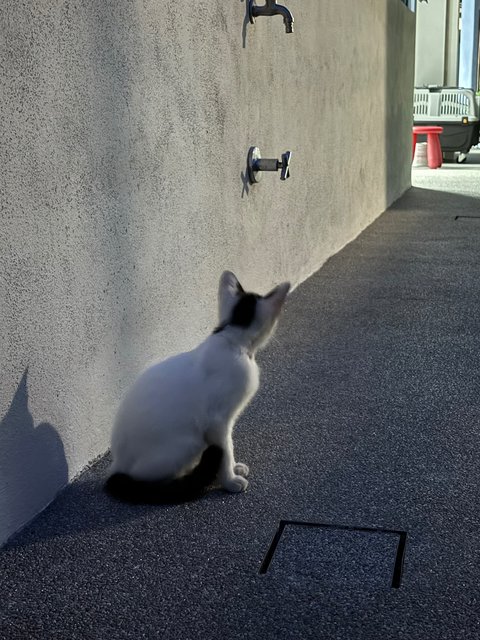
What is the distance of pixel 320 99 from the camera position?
429 cm

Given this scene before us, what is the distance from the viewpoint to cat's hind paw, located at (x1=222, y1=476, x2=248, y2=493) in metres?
1.90

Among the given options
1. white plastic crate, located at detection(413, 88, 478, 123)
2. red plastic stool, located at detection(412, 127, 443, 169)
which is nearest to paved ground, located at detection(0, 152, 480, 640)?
red plastic stool, located at detection(412, 127, 443, 169)

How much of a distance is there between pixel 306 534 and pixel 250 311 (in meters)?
0.51

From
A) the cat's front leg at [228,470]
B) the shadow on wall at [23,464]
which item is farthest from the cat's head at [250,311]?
the shadow on wall at [23,464]

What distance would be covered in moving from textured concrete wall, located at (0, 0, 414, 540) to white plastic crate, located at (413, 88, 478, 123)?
281 inches

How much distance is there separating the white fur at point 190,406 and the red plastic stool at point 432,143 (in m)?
8.19

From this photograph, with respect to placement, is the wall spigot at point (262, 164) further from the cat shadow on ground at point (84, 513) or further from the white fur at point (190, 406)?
the cat shadow on ground at point (84, 513)

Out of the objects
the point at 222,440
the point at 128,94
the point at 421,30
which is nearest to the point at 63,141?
the point at 128,94

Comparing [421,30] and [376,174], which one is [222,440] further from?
[421,30]

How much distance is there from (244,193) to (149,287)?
935 millimetres

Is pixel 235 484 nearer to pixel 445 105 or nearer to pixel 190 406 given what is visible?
pixel 190 406

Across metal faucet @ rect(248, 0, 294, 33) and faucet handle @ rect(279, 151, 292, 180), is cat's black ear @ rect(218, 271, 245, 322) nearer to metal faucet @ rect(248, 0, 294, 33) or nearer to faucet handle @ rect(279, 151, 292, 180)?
faucet handle @ rect(279, 151, 292, 180)

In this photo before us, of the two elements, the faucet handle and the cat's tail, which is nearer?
the cat's tail

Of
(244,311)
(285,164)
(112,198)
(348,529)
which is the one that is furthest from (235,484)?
(285,164)
